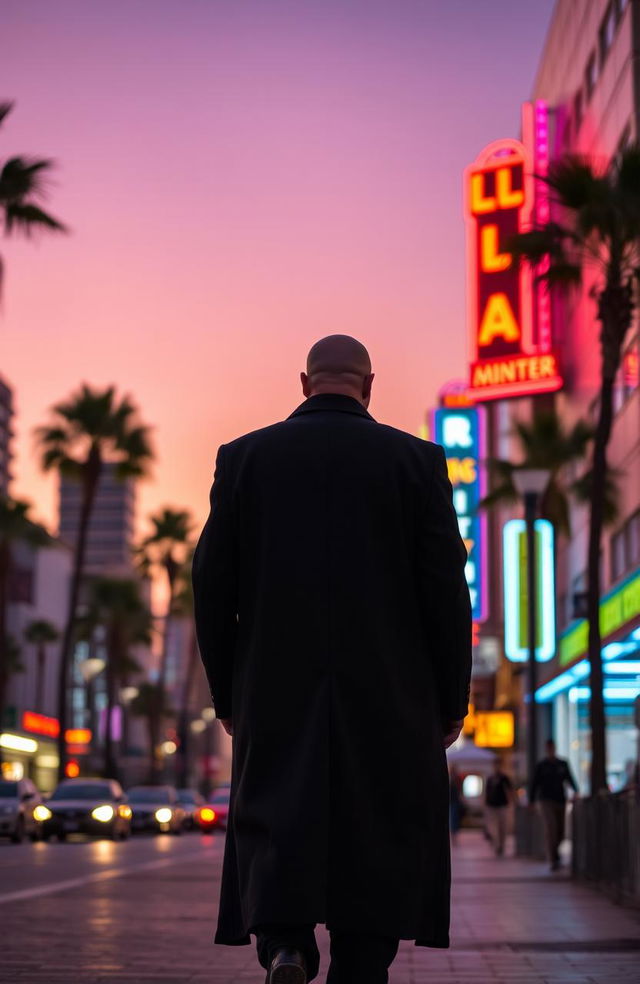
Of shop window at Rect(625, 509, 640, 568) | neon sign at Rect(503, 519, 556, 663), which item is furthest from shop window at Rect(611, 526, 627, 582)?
neon sign at Rect(503, 519, 556, 663)

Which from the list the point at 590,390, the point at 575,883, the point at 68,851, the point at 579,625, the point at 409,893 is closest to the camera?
the point at 409,893

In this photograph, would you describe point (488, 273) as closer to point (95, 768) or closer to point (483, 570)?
point (483, 570)

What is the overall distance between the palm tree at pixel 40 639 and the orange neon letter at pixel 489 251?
58.5 meters

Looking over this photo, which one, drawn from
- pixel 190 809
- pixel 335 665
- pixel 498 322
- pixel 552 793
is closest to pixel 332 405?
pixel 335 665

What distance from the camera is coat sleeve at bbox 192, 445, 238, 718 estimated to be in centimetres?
452

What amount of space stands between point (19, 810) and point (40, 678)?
71644 millimetres

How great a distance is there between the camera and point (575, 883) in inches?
769

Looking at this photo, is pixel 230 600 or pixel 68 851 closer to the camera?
pixel 230 600

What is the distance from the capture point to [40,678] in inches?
4171

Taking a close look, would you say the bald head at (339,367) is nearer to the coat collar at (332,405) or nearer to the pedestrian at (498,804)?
the coat collar at (332,405)

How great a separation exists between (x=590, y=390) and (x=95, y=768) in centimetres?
9209

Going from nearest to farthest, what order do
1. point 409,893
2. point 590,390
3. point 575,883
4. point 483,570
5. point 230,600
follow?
point 409,893, point 230,600, point 575,883, point 590,390, point 483,570

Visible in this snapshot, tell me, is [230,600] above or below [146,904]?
above

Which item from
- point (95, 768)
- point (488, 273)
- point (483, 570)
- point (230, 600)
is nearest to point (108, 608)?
point (483, 570)
